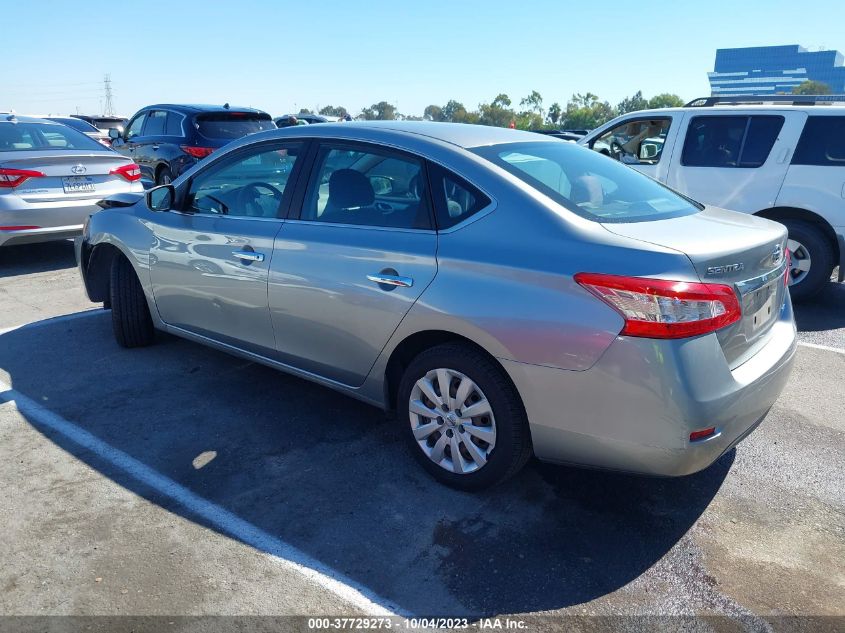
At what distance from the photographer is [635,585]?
8.70 ft

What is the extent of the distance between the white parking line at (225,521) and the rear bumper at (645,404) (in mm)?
958

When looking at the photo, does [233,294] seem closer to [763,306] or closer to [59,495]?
[59,495]

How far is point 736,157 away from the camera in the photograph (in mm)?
6945

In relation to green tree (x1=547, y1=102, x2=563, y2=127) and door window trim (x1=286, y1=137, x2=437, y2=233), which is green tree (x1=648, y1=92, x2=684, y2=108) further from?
door window trim (x1=286, y1=137, x2=437, y2=233)

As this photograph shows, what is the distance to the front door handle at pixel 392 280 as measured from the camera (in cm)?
318

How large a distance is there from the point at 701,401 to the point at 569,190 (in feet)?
3.85

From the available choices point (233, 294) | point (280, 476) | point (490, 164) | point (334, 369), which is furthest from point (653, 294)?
point (233, 294)

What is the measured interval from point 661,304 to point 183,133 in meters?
11.0

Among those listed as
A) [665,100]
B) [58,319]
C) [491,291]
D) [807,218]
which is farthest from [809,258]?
[665,100]

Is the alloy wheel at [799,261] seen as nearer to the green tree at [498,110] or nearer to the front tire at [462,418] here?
the front tire at [462,418]

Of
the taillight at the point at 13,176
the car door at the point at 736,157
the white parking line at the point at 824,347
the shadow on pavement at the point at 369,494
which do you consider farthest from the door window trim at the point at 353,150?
the taillight at the point at 13,176

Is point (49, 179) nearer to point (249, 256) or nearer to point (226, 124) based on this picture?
point (249, 256)

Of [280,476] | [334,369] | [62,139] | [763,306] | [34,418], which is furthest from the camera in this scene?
[62,139]

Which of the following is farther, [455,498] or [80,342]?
[80,342]
